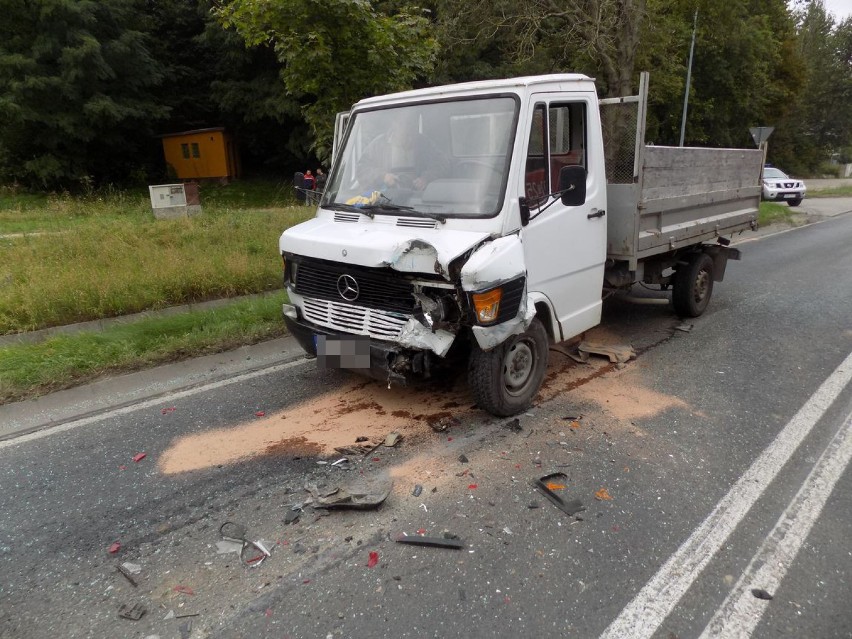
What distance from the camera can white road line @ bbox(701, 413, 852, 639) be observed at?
2504mm

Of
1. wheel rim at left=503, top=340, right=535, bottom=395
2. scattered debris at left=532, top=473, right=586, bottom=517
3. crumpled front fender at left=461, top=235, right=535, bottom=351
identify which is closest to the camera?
scattered debris at left=532, top=473, right=586, bottom=517

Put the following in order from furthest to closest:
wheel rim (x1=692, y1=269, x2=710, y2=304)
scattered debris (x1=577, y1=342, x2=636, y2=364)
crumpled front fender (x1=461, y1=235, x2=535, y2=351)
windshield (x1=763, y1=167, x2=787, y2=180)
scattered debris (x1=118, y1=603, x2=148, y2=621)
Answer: windshield (x1=763, y1=167, x2=787, y2=180), wheel rim (x1=692, y1=269, x2=710, y2=304), scattered debris (x1=577, y1=342, x2=636, y2=364), crumpled front fender (x1=461, y1=235, x2=535, y2=351), scattered debris (x1=118, y1=603, x2=148, y2=621)

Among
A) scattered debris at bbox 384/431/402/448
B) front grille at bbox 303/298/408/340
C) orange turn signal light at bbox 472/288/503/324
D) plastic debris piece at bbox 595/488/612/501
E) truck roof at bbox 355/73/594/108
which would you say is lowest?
plastic debris piece at bbox 595/488/612/501

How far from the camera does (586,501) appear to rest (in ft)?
11.0

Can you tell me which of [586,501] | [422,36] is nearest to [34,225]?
[422,36]

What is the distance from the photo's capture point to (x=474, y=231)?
3.88 meters

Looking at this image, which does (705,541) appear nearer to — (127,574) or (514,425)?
(514,425)

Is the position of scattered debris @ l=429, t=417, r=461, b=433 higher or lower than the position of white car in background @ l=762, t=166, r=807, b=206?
lower

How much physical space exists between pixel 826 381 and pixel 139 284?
7402 mm

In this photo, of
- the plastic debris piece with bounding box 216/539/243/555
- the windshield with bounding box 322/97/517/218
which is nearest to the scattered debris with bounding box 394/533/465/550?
the plastic debris piece with bounding box 216/539/243/555

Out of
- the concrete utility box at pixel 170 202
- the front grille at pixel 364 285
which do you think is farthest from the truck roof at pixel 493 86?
Result: the concrete utility box at pixel 170 202

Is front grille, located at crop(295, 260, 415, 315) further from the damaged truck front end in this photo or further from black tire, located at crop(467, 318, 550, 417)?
black tire, located at crop(467, 318, 550, 417)

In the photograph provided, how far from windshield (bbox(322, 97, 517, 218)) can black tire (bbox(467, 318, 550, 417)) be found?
992mm

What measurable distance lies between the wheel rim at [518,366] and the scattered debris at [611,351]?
1411 millimetres
